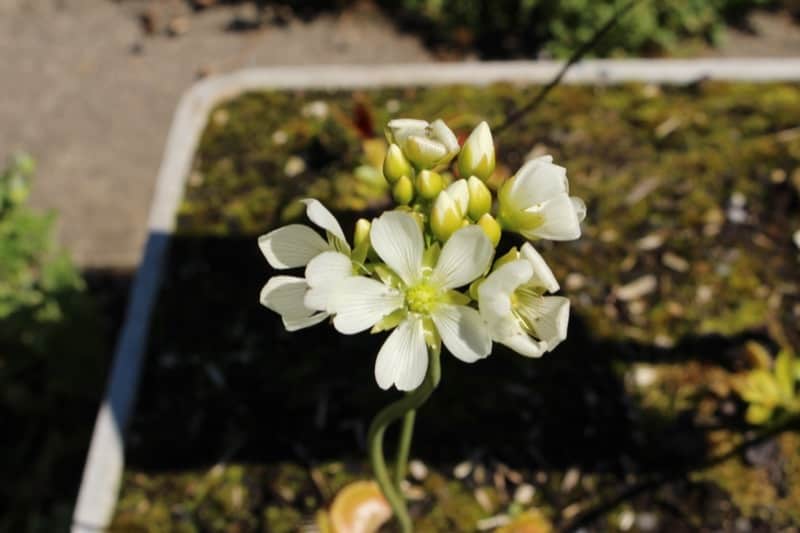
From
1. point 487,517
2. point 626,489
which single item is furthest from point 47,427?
point 626,489

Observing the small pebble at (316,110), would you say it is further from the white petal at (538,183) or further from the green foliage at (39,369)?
Result: the white petal at (538,183)

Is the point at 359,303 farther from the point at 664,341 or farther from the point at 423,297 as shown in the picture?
the point at 664,341

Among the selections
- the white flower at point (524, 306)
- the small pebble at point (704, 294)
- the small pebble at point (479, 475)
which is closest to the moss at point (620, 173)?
the small pebble at point (704, 294)

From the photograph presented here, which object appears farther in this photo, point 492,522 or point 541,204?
point 492,522

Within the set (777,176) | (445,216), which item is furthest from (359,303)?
(777,176)

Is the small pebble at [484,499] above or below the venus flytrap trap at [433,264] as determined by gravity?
below

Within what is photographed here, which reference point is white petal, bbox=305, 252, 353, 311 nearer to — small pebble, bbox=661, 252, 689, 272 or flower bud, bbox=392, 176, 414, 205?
flower bud, bbox=392, 176, 414, 205

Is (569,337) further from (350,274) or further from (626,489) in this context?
(350,274)
